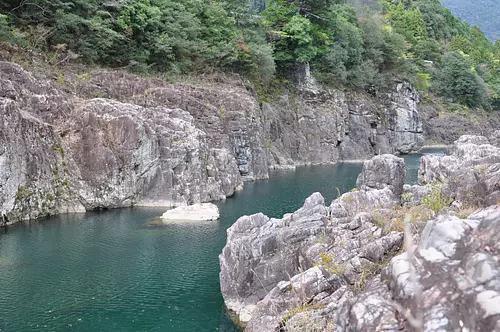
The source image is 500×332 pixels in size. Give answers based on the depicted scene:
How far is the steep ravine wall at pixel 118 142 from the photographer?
119 feet

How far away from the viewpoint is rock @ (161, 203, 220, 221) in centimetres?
3734

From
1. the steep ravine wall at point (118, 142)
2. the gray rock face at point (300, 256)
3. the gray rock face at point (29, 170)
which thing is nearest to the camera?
the gray rock face at point (300, 256)

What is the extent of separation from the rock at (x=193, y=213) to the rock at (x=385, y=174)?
12060 mm

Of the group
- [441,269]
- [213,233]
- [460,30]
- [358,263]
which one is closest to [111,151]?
[213,233]

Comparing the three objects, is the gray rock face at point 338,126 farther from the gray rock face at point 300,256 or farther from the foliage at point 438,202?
the foliage at point 438,202

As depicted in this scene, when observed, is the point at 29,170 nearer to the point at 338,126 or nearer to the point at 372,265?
the point at 372,265

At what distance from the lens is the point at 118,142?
42000 millimetres

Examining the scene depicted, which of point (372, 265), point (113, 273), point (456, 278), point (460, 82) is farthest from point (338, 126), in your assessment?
point (456, 278)

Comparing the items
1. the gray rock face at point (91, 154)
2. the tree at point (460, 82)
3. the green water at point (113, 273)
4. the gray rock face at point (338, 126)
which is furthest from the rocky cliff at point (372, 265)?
the tree at point (460, 82)

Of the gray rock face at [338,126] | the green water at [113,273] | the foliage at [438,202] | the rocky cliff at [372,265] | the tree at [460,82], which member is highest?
the tree at [460,82]

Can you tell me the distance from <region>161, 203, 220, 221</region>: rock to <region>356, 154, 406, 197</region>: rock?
39.6 ft

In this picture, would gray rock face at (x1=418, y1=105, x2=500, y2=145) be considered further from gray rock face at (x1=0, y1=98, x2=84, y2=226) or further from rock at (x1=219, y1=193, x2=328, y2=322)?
rock at (x1=219, y1=193, x2=328, y2=322)

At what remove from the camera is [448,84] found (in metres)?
98.2

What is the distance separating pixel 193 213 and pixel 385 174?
1533cm
